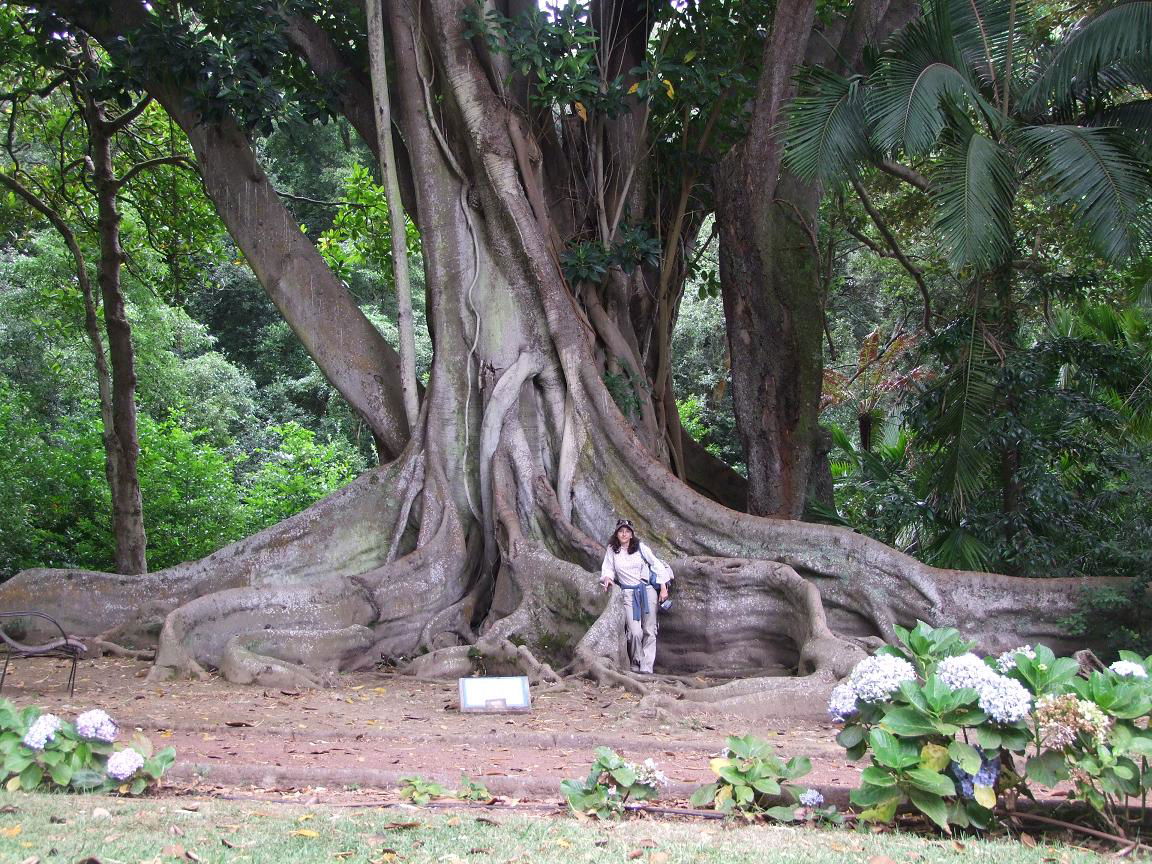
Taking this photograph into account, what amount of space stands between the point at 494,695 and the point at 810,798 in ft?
10.9

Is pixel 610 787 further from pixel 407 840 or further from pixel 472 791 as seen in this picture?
pixel 407 840

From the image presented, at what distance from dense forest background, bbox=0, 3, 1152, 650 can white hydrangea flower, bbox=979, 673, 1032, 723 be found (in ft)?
16.3

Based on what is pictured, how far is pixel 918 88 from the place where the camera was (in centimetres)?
928

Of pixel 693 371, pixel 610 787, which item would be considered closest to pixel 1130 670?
pixel 610 787

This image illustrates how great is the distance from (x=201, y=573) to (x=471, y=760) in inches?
189

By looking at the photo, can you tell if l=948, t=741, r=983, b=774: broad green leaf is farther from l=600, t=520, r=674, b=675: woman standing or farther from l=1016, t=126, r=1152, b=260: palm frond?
l=1016, t=126, r=1152, b=260: palm frond

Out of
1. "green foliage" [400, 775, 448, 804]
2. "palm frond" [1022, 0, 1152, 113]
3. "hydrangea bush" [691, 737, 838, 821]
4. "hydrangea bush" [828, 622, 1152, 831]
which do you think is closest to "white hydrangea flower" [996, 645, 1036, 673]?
"hydrangea bush" [828, 622, 1152, 831]

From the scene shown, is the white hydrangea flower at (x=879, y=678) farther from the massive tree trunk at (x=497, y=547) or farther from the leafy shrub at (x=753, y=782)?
the massive tree trunk at (x=497, y=547)

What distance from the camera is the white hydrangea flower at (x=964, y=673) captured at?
438 centimetres

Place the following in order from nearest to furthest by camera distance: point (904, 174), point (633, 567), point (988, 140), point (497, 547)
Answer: point (988, 140) → point (633, 567) → point (497, 547) → point (904, 174)

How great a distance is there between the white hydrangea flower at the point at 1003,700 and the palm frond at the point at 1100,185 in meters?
5.48

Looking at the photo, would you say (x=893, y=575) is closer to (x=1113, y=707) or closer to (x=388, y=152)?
(x=1113, y=707)

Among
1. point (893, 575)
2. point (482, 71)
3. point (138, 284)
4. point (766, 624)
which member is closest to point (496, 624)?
point (766, 624)

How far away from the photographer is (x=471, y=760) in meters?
6.21
